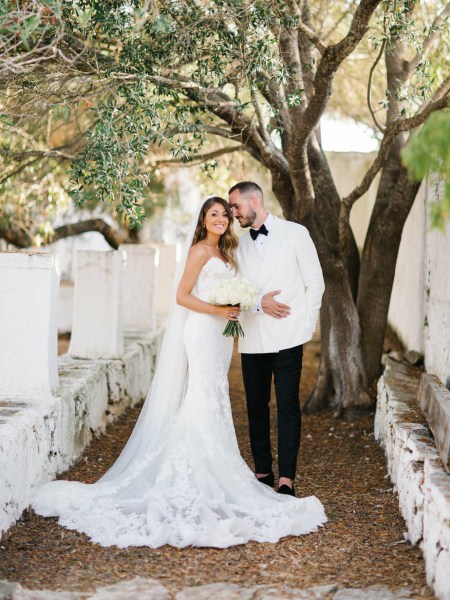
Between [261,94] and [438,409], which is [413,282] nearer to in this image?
[261,94]

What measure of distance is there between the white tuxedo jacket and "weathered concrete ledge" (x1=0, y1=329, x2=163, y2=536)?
1374 millimetres

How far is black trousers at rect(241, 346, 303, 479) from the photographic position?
5.38 metres

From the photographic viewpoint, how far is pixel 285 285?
539 centimetres

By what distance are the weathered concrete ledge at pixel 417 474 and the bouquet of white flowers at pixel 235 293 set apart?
4.14 ft

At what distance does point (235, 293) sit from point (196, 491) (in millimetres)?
1209

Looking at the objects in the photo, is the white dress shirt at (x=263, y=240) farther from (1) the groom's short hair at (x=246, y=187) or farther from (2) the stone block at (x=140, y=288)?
(2) the stone block at (x=140, y=288)

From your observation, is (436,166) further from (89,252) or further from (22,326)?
(89,252)

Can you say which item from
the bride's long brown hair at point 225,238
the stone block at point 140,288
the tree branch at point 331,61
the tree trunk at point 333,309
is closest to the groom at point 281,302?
the bride's long brown hair at point 225,238

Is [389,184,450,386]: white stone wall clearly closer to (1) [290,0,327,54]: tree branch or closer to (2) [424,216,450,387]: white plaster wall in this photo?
(2) [424,216,450,387]: white plaster wall

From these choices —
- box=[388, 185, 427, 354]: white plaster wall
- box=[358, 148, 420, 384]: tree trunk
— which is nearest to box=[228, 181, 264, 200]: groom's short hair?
box=[358, 148, 420, 384]: tree trunk

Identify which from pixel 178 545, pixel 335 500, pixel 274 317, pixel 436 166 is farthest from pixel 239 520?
pixel 436 166

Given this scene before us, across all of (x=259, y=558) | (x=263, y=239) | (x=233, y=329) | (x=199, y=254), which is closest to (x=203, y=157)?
(x=263, y=239)

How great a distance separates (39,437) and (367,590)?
2308 mm

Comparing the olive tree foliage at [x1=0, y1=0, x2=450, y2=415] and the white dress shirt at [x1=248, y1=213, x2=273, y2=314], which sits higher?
the olive tree foliage at [x1=0, y1=0, x2=450, y2=415]
